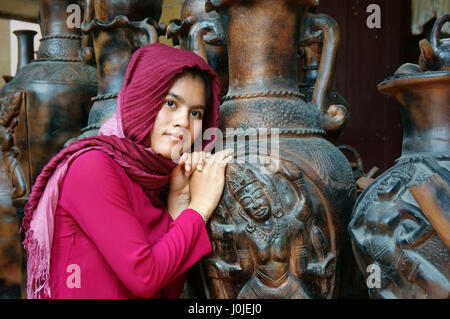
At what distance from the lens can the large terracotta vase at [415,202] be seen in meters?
0.91

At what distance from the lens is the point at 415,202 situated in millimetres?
954

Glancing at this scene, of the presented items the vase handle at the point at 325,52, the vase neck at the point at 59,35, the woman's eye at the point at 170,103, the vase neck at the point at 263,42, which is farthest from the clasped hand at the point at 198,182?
the vase neck at the point at 59,35

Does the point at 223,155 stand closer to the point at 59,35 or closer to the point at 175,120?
the point at 175,120

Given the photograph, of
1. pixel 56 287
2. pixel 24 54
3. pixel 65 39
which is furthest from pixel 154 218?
pixel 24 54

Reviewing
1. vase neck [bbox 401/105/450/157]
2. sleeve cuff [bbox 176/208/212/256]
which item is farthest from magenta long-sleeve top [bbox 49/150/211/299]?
vase neck [bbox 401/105/450/157]

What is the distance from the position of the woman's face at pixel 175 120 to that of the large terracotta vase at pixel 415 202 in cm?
41

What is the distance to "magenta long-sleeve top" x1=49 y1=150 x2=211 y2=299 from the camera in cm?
102

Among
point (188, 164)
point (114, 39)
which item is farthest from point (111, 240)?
point (114, 39)

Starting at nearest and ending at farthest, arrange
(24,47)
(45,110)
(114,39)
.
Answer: (114,39) < (45,110) < (24,47)

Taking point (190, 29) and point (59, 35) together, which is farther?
point (59, 35)

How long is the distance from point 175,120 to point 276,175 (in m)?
0.25

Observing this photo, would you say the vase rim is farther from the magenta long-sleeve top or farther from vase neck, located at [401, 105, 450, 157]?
the magenta long-sleeve top

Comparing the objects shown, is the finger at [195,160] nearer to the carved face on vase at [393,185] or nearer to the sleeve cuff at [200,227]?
the sleeve cuff at [200,227]

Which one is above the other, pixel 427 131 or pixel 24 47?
pixel 24 47
